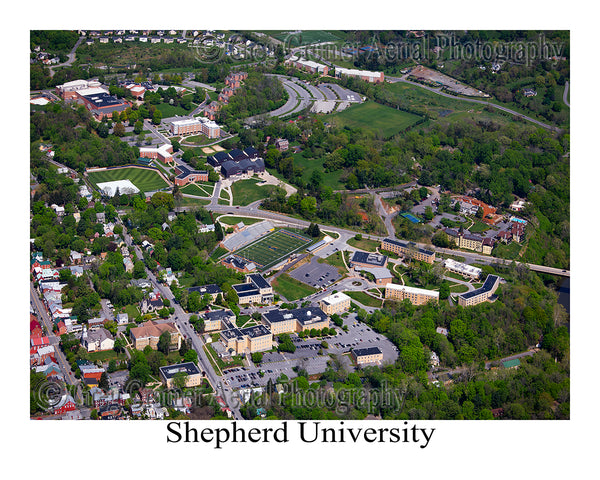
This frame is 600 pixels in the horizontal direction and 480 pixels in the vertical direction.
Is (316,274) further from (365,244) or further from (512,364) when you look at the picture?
(512,364)

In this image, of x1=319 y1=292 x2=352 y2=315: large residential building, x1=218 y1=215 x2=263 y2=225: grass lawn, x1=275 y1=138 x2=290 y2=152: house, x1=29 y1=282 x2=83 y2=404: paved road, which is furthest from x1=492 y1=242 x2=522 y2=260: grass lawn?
x1=29 y1=282 x2=83 y2=404: paved road

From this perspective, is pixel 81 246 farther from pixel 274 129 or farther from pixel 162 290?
pixel 274 129

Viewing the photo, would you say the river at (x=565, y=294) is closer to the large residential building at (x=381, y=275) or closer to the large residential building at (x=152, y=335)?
the large residential building at (x=381, y=275)

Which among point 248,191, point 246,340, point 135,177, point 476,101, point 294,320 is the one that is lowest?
point 246,340

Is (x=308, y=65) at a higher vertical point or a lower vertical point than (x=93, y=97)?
higher

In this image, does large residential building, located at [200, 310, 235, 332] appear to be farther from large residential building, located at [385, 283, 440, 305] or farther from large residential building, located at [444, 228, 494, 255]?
large residential building, located at [444, 228, 494, 255]

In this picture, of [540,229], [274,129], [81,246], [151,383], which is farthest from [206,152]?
[151,383]

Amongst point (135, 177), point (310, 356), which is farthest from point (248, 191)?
point (310, 356)
